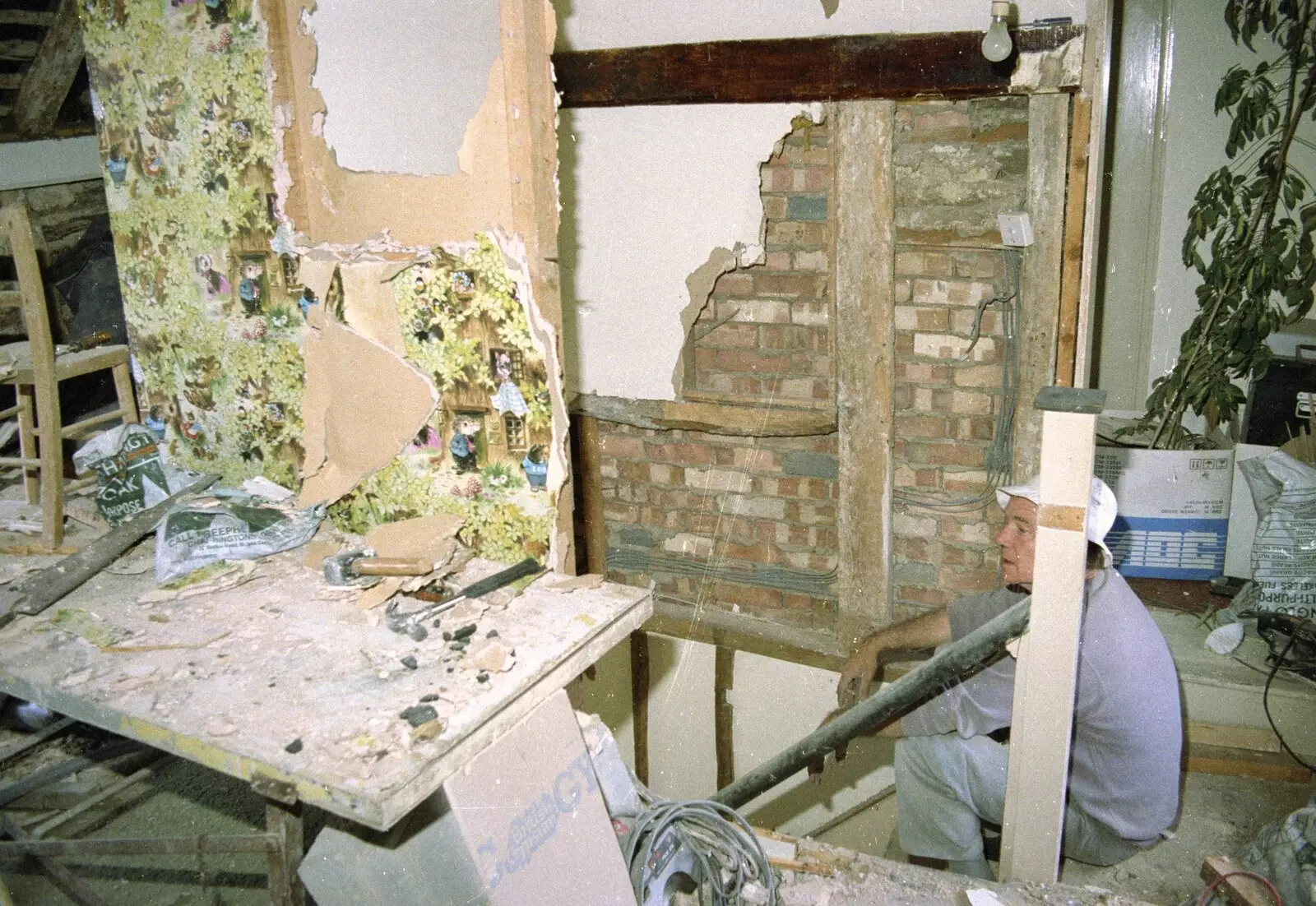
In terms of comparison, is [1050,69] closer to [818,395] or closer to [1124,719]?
[818,395]

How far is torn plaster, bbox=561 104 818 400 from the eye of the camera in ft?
10.6

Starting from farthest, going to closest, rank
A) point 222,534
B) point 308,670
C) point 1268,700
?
point 1268,700
point 222,534
point 308,670

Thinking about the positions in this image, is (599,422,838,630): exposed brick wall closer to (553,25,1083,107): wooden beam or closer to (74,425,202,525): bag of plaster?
(553,25,1083,107): wooden beam

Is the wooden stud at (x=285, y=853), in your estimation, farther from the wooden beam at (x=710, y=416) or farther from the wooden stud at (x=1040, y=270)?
the wooden stud at (x=1040, y=270)

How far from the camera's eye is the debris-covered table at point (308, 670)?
1562mm

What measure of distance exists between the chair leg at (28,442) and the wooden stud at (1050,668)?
2804 millimetres

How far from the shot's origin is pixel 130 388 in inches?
121

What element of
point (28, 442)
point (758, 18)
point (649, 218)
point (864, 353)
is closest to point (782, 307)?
point (864, 353)

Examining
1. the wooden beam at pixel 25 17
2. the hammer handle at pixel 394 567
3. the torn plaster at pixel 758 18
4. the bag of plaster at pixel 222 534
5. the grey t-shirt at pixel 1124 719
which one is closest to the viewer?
the hammer handle at pixel 394 567

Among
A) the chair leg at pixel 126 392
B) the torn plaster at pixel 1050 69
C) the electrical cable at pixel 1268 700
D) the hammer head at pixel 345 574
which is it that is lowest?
the electrical cable at pixel 1268 700

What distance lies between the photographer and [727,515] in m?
3.60

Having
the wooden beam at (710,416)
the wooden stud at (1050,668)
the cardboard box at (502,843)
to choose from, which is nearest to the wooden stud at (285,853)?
the cardboard box at (502,843)

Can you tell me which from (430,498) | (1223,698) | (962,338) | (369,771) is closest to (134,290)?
(430,498)

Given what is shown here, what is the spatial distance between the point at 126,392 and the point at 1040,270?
2891 millimetres
